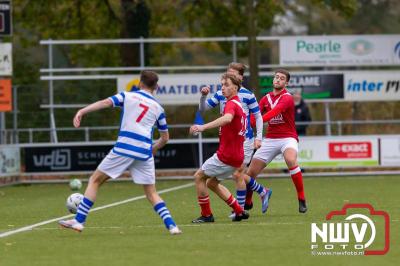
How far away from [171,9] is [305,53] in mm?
9682

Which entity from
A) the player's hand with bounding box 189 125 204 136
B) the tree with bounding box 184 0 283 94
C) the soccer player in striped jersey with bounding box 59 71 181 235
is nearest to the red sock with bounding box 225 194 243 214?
the player's hand with bounding box 189 125 204 136

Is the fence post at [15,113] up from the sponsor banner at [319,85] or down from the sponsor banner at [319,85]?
down

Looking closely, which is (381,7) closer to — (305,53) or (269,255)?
(305,53)

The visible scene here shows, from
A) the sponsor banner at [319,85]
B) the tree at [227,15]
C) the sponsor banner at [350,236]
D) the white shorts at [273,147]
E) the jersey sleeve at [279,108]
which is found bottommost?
the sponsor banner at [350,236]

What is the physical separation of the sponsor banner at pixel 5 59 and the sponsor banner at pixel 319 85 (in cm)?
581

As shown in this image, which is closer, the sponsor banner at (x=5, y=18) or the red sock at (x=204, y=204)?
the red sock at (x=204, y=204)

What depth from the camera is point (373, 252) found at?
11062mm

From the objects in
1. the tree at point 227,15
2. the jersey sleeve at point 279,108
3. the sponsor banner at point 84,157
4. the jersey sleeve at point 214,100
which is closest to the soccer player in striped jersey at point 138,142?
the jersey sleeve at point 214,100

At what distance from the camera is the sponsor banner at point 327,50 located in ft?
93.7

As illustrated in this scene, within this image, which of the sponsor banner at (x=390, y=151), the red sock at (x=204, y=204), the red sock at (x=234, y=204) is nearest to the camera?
the red sock at (x=204, y=204)

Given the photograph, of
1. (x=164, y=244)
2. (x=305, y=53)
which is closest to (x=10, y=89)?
(x=305, y=53)

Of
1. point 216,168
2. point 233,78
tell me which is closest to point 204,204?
point 216,168

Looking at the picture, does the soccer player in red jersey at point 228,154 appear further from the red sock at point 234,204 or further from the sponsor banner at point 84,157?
the sponsor banner at point 84,157

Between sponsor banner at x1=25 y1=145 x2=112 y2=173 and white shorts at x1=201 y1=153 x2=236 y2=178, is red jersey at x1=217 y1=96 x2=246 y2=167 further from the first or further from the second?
sponsor banner at x1=25 y1=145 x2=112 y2=173
